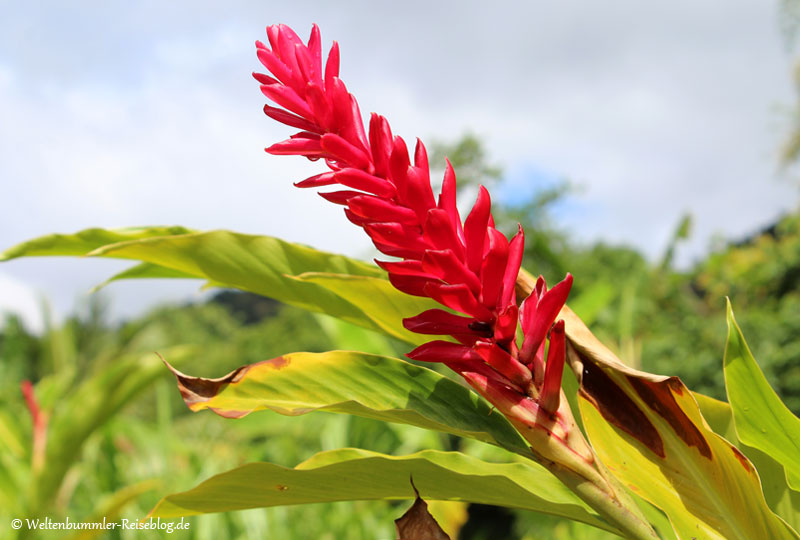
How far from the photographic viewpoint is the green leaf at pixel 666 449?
484 millimetres

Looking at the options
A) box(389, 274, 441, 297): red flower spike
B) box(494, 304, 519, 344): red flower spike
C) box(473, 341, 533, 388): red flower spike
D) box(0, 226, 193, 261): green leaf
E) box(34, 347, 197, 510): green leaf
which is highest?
box(0, 226, 193, 261): green leaf

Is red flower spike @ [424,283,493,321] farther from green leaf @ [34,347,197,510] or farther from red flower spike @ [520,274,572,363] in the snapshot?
green leaf @ [34,347,197,510]

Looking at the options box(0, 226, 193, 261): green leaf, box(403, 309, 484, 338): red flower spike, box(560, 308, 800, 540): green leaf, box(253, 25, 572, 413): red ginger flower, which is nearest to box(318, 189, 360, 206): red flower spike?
box(253, 25, 572, 413): red ginger flower

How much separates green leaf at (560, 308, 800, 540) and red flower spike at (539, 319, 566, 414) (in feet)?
0.23

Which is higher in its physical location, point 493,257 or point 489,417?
point 493,257

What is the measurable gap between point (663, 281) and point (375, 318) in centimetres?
854

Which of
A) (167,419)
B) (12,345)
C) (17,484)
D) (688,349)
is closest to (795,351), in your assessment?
(688,349)

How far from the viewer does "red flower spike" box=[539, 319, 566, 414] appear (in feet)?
1.38

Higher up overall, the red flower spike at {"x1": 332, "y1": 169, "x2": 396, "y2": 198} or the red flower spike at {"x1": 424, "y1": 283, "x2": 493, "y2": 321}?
the red flower spike at {"x1": 332, "y1": 169, "x2": 396, "y2": 198}

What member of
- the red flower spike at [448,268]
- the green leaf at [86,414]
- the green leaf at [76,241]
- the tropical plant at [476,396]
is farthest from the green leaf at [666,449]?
the green leaf at [86,414]

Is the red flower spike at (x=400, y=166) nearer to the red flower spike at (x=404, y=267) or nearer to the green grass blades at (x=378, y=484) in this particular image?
the red flower spike at (x=404, y=267)

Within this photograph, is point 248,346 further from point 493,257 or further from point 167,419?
point 493,257

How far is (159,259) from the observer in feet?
2.18

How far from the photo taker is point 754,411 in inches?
21.0
